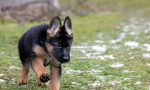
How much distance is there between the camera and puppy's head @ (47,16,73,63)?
34.7 feet

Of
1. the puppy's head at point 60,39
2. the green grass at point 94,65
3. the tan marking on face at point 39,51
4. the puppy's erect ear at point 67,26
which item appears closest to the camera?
the puppy's head at point 60,39

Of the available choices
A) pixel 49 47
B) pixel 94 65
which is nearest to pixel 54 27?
pixel 49 47

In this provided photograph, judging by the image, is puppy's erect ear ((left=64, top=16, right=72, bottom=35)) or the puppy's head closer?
the puppy's head

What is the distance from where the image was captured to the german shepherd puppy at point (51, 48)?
417 inches

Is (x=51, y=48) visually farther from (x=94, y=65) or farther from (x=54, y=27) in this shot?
(x=94, y=65)

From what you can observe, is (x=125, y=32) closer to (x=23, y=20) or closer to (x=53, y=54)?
(x=23, y=20)

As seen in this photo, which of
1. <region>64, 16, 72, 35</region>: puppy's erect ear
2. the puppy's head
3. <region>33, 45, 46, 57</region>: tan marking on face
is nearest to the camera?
the puppy's head

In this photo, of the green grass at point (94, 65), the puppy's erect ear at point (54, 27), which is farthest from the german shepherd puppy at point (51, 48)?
the green grass at point (94, 65)

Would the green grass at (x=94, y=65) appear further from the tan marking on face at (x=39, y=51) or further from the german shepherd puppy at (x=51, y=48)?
the tan marking on face at (x=39, y=51)

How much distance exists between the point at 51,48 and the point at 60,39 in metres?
0.27

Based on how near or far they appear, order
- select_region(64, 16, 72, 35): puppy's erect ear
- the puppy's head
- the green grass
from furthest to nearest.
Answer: the green grass → select_region(64, 16, 72, 35): puppy's erect ear → the puppy's head

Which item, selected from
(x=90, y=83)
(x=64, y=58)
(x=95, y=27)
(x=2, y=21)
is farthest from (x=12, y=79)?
(x=2, y=21)

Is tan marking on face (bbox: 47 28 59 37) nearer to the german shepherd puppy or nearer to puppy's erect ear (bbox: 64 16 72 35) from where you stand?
the german shepherd puppy

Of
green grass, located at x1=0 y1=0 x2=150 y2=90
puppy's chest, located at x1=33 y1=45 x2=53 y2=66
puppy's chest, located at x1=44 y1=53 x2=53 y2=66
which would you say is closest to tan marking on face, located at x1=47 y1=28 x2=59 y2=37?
puppy's chest, located at x1=33 y1=45 x2=53 y2=66
